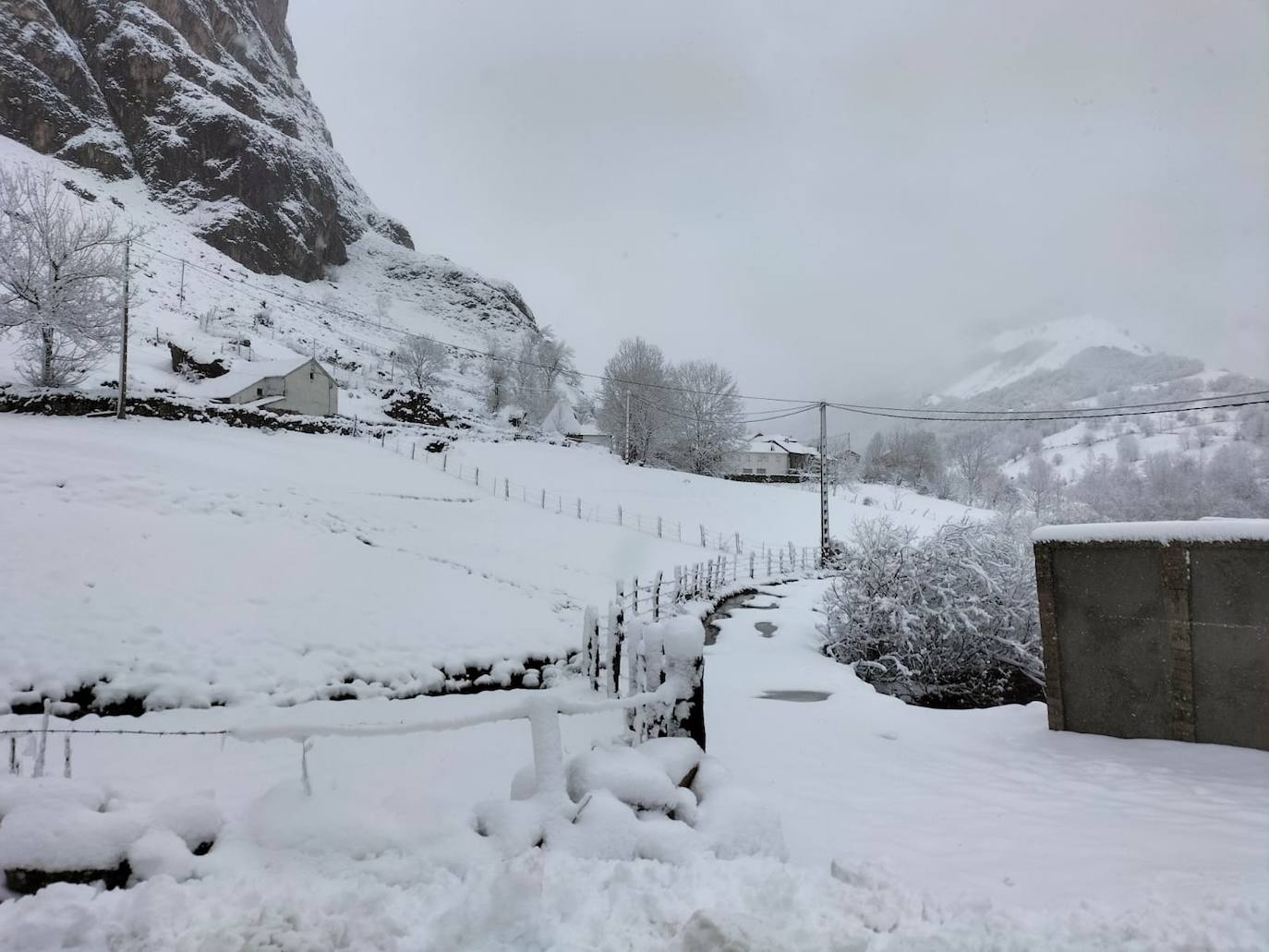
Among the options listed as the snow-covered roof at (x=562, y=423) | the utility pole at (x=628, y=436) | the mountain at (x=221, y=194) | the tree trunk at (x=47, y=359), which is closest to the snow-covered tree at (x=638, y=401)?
the utility pole at (x=628, y=436)

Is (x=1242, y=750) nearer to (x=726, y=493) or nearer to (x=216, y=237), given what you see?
(x=726, y=493)

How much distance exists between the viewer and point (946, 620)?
38.3ft

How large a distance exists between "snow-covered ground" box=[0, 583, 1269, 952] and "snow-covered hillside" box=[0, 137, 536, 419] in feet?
78.3

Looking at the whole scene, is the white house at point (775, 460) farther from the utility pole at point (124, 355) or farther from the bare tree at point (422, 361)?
the utility pole at point (124, 355)

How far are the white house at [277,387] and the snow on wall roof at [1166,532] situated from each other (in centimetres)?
3815

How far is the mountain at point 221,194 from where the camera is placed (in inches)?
2130

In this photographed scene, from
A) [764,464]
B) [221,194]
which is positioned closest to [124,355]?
[764,464]

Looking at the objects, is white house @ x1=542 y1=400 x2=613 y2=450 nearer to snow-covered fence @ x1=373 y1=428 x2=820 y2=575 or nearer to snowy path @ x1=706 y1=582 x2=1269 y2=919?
snow-covered fence @ x1=373 y1=428 x2=820 y2=575

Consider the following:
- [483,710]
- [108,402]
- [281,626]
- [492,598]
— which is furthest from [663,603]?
[108,402]

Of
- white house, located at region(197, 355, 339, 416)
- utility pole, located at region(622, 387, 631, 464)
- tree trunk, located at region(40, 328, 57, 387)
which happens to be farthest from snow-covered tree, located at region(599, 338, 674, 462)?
tree trunk, located at region(40, 328, 57, 387)

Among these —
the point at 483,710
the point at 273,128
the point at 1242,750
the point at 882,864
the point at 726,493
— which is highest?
the point at 273,128

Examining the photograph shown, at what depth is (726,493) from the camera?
41.3m

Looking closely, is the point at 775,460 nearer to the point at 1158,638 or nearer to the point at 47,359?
the point at 47,359

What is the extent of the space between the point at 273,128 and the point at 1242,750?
140252 millimetres
